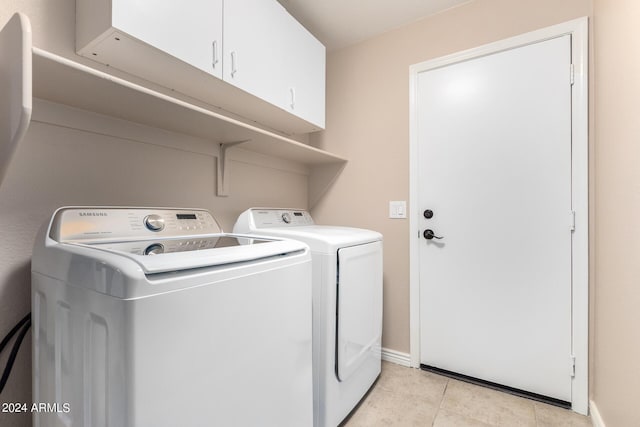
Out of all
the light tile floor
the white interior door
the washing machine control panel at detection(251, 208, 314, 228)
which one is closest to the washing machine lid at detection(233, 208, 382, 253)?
the washing machine control panel at detection(251, 208, 314, 228)

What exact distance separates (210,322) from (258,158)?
4.70 feet

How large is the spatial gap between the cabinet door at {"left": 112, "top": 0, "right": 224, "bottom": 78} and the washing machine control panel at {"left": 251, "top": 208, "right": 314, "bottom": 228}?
787 mm

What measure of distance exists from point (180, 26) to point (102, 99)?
421 mm

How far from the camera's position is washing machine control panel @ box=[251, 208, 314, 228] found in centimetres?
179

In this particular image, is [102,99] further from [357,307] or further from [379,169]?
[379,169]

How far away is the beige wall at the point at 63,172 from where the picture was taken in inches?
41.1

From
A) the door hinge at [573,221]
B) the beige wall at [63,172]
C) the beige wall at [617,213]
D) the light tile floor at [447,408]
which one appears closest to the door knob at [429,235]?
the door hinge at [573,221]

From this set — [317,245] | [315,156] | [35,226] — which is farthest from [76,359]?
[315,156]

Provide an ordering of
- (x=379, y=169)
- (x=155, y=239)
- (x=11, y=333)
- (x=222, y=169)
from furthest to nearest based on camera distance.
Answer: (x=379, y=169)
(x=222, y=169)
(x=155, y=239)
(x=11, y=333)

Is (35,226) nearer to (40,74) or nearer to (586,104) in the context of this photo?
(40,74)

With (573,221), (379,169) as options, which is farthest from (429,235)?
(573,221)

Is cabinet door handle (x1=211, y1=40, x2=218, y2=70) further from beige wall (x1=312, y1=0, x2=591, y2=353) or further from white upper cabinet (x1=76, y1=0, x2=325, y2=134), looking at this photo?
beige wall (x1=312, y1=0, x2=591, y2=353)

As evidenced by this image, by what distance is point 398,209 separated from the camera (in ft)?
7.04

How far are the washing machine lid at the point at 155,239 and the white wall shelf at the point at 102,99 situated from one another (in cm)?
25
